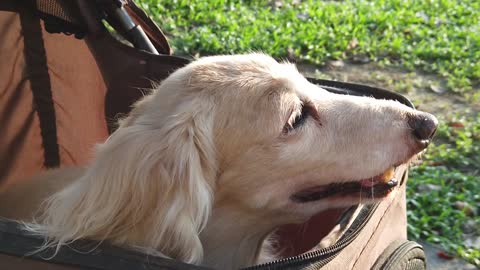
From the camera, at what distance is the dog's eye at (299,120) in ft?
7.59

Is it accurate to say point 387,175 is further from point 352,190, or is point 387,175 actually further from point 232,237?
point 232,237

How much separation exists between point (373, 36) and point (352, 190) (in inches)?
149

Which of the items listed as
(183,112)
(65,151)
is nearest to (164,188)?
(183,112)

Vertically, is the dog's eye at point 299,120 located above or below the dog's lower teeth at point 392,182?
above

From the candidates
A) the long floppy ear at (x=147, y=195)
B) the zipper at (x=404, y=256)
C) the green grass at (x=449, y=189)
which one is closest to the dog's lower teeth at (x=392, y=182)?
the zipper at (x=404, y=256)

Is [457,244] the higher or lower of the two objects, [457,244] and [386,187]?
the lower

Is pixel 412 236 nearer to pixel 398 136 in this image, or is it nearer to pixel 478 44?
pixel 398 136

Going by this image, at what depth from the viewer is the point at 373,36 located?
5922 millimetres

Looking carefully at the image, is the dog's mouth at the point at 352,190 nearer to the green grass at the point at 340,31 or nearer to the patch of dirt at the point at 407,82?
the patch of dirt at the point at 407,82

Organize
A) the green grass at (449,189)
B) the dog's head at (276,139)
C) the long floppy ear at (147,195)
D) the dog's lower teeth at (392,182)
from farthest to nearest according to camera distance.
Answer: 1. the green grass at (449,189)
2. the dog's lower teeth at (392,182)
3. the dog's head at (276,139)
4. the long floppy ear at (147,195)

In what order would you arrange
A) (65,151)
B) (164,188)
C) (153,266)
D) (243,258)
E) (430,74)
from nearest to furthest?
(153,266) → (164,188) → (243,258) → (65,151) → (430,74)

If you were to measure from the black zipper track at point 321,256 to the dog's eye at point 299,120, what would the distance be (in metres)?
0.36

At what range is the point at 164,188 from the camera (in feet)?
6.82

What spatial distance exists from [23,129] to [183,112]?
4.71 ft
